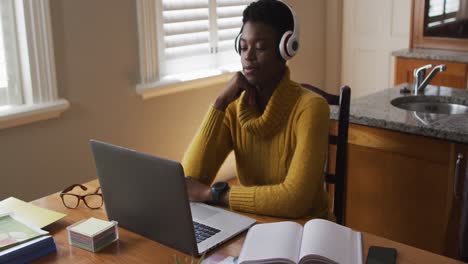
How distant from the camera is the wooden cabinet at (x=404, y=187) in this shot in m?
2.01

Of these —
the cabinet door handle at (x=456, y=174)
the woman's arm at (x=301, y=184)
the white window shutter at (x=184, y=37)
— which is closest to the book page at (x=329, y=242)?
the woman's arm at (x=301, y=184)

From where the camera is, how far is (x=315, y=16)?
4.45 metres

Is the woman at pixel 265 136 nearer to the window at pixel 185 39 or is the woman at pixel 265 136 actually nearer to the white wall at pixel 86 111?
the white wall at pixel 86 111

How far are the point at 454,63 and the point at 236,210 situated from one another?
267 centimetres

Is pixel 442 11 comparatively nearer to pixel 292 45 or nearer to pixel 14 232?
pixel 292 45

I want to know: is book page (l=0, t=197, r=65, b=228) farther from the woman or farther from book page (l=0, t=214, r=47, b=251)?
the woman

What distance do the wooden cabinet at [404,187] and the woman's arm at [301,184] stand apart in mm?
578

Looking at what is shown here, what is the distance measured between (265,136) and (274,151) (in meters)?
0.06

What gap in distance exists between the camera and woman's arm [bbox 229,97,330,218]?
151 centimetres

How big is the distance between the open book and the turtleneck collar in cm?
42

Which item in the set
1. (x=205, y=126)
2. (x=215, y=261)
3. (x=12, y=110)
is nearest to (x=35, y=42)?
(x=12, y=110)

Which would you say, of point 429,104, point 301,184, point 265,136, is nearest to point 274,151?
point 265,136

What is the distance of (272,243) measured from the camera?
1.21m

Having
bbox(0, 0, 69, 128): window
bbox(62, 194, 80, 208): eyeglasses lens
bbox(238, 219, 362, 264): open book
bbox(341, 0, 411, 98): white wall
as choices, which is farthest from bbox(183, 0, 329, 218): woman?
bbox(341, 0, 411, 98): white wall
